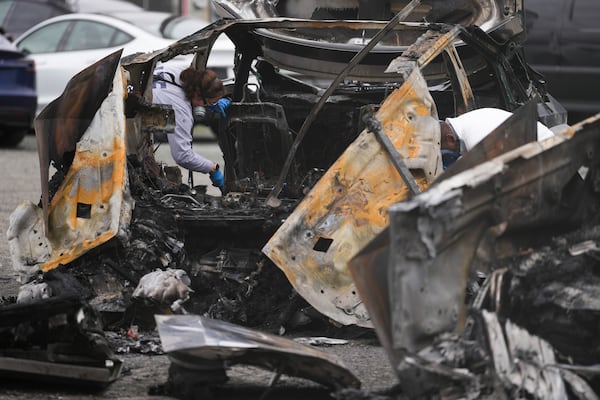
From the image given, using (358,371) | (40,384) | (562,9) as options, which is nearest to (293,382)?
(358,371)

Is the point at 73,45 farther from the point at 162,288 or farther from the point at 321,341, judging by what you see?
the point at 321,341

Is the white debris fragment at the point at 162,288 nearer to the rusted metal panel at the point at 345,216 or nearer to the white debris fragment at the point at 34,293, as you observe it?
the white debris fragment at the point at 34,293

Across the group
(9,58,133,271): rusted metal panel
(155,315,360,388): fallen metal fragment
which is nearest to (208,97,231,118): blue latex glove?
(9,58,133,271): rusted metal panel

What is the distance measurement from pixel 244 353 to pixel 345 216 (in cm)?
155

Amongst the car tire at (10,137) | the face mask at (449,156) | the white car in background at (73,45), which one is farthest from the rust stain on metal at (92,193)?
the car tire at (10,137)

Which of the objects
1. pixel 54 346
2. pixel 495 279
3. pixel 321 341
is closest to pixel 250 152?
pixel 321 341

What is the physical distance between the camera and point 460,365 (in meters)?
4.71

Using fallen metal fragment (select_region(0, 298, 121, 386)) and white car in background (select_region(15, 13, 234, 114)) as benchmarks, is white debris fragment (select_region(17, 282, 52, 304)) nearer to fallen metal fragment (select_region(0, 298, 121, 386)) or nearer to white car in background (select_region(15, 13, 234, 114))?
fallen metal fragment (select_region(0, 298, 121, 386))

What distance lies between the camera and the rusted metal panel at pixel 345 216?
654cm

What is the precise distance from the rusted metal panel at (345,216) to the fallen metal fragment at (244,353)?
1121mm

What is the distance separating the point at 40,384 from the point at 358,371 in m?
1.49

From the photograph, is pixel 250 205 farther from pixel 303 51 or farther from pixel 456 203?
pixel 456 203

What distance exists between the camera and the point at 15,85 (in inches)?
625

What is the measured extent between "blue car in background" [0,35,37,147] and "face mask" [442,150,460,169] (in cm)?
950
